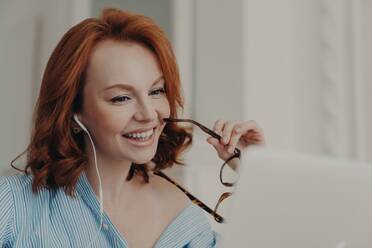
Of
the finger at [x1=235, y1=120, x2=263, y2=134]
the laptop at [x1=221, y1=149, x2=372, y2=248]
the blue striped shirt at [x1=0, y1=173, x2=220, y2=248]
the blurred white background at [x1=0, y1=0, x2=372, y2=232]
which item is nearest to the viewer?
the laptop at [x1=221, y1=149, x2=372, y2=248]

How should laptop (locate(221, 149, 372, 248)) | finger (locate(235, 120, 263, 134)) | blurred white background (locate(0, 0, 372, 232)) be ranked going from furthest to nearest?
blurred white background (locate(0, 0, 372, 232)) → finger (locate(235, 120, 263, 134)) → laptop (locate(221, 149, 372, 248))

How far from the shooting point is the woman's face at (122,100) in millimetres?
1006

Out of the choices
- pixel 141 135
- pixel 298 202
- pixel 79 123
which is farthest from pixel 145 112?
pixel 298 202

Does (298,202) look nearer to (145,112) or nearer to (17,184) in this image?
(145,112)

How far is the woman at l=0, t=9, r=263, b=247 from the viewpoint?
39.7 inches

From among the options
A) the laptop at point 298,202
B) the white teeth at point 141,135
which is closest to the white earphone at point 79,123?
the white teeth at point 141,135

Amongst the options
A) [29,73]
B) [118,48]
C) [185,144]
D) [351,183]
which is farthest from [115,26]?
[29,73]

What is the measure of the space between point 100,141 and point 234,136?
0.29 meters

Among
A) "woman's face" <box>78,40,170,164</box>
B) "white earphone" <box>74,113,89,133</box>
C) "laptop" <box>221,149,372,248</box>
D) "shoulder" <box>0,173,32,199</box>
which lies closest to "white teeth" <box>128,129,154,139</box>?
"woman's face" <box>78,40,170,164</box>

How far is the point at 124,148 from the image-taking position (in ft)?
3.37

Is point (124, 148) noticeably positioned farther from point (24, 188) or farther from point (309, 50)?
point (309, 50)

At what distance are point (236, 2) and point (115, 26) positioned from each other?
1.68 ft

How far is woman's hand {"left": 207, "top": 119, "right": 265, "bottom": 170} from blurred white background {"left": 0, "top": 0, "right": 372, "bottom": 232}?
268mm

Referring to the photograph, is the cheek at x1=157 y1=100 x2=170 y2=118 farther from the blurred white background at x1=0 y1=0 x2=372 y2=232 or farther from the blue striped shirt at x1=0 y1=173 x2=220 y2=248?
the blurred white background at x1=0 y1=0 x2=372 y2=232
